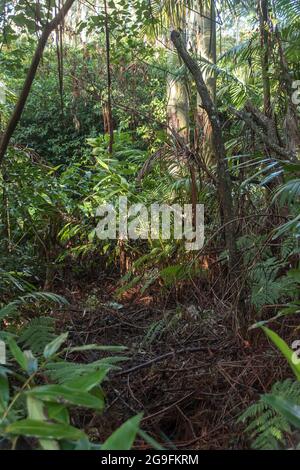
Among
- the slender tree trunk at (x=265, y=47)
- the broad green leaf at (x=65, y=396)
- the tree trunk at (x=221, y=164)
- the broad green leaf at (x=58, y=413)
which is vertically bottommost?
the broad green leaf at (x=58, y=413)

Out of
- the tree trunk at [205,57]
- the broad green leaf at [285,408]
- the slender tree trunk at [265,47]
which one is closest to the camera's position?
the broad green leaf at [285,408]

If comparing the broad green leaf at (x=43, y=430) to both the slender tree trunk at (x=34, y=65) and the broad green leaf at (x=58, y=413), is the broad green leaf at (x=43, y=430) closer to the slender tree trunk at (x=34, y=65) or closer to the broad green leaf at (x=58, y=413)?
the broad green leaf at (x=58, y=413)

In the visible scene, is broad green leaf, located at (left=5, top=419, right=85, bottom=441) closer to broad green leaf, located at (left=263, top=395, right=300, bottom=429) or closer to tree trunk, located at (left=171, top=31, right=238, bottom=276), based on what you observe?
broad green leaf, located at (left=263, top=395, right=300, bottom=429)

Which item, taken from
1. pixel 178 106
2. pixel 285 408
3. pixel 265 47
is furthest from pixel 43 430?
pixel 178 106

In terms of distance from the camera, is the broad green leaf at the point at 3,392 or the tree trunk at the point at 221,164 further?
the tree trunk at the point at 221,164

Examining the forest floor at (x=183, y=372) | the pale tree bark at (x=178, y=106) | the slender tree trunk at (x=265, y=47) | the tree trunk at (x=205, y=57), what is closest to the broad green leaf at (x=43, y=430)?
the forest floor at (x=183, y=372)

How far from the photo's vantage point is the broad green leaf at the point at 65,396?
1422 mm

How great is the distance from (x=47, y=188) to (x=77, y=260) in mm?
1093

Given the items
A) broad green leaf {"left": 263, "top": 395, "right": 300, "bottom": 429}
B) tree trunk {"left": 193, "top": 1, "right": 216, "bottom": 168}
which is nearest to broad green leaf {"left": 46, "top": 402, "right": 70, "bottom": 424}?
broad green leaf {"left": 263, "top": 395, "right": 300, "bottom": 429}

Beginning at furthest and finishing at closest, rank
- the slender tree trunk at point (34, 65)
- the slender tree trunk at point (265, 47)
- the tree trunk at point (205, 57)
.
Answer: the tree trunk at point (205, 57), the slender tree trunk at point (265, 47), the slender tree trunk at point (34, 65)

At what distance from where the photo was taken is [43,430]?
1292 mm

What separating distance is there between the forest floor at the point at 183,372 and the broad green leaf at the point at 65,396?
391 millimetres

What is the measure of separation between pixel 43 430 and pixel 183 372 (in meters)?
1.76

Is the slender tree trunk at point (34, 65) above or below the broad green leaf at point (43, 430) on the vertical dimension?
above
